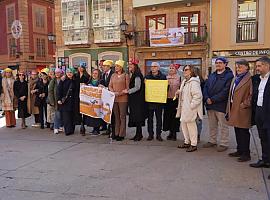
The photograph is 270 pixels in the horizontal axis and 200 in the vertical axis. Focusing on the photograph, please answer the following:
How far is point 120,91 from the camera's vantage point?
24.4 feet

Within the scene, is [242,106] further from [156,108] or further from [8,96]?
[8,96]

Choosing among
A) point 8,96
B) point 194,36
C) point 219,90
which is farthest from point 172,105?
point 194,36

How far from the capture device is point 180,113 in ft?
21.9

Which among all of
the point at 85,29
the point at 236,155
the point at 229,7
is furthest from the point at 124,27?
the point at 236,155

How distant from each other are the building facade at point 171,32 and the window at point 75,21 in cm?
394

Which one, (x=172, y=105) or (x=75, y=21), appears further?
(x=75, y=21)

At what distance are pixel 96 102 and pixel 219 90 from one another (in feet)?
10.4

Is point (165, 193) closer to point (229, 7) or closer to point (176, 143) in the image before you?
point (176, 143)

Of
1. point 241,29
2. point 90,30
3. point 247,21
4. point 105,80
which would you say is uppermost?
point 90,30

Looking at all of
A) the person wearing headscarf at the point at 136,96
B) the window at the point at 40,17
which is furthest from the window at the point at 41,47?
the person wearing headscarf at the point at 136,96

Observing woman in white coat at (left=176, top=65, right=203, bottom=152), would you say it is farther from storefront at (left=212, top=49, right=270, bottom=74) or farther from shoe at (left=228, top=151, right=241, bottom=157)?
storefront at (left=212, top=49, right=270, bottom=74)

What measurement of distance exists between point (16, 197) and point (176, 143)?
13.0ft

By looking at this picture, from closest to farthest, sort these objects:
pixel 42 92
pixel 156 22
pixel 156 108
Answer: pixel 156 108
pixel 42 92
pixel 156 22

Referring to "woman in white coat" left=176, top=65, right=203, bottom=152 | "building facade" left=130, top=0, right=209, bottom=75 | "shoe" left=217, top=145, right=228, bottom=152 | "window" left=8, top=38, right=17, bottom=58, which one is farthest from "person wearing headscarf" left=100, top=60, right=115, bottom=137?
"window" left=8, top=38, right=17, bottom=58
